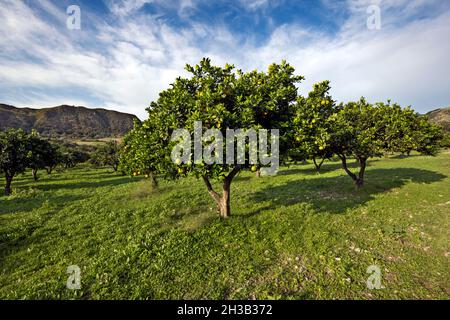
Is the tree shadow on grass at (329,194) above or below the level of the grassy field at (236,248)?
above

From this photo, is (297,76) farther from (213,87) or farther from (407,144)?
(407,144)

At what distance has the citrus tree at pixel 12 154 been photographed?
88.0 feet

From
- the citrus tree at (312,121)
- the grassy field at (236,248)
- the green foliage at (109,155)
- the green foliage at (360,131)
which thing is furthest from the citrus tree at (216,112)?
the green foliage at (109,155)

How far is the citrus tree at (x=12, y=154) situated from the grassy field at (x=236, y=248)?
14.4 meters

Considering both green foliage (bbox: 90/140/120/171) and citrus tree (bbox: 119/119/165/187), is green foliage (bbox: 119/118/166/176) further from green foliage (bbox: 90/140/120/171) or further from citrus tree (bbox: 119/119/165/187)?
green foliage (bbox: 90/140/120/171)

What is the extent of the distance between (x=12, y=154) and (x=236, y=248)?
36.3 meters

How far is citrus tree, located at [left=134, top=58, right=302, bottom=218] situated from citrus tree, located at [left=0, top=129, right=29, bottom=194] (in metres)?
30.0

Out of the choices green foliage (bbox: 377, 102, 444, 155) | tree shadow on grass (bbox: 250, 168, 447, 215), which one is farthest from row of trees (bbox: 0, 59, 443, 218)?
tree shadow on grass (bbox: 250, 168, 447, 215)

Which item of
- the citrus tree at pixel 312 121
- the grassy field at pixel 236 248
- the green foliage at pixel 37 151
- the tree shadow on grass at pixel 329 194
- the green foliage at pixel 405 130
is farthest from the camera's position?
the green foliage at pixel 37 151

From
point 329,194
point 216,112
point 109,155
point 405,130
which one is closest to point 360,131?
point 405,130

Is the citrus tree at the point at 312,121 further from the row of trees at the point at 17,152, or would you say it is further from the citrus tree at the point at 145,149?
the row of trees at the point at 17,152
